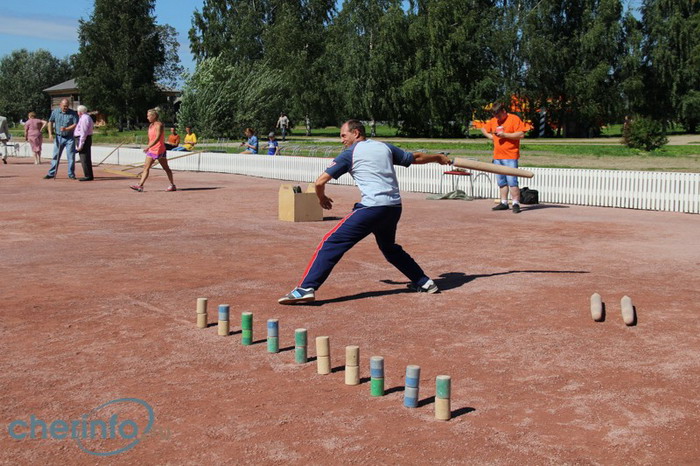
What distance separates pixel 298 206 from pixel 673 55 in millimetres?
53313

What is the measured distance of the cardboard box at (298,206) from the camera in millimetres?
14734

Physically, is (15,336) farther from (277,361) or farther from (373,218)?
(373,218)

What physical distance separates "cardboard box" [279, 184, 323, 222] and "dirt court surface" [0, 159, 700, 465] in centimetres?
142

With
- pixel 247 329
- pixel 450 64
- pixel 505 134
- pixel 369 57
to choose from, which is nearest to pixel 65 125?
pixel 505 134

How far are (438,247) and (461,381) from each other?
6.41 m

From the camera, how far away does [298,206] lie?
1483cm

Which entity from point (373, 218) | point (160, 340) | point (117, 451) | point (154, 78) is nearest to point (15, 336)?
point (160, 340)

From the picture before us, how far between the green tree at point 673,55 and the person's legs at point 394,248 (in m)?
56.5

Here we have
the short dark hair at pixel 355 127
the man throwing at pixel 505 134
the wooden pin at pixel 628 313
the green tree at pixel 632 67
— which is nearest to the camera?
the wooden pin at pixel 628 313

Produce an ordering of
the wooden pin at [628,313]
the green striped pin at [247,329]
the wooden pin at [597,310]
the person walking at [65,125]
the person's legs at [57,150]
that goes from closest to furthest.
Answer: the green striped pin at [247,329] → the wooden pin at [628,313] → the wooden pin at [597,310] → the person walking at [65,125] → the person's legs at [57,150]

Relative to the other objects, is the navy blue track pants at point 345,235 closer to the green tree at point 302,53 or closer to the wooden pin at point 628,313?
the wooden pin at point 628,313

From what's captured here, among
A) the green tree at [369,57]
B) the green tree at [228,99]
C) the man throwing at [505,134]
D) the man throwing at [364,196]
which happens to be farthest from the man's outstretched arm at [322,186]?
the green tree at [369,57]

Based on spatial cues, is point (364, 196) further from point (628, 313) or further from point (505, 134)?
point (505, 134)

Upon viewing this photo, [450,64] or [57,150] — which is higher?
[450,64]
